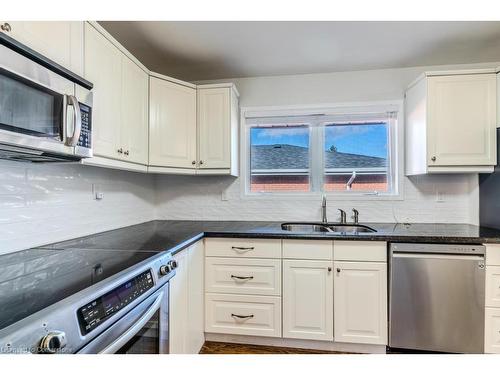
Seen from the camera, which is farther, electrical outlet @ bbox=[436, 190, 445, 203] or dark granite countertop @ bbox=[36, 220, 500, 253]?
electrical outlet @ bbox=[436, 190, 445, 203]

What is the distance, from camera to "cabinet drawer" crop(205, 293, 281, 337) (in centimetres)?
201

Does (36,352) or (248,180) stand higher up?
(248,180)

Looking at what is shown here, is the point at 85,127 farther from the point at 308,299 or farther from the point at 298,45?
the point at 308,299

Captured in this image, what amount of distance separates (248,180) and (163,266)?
1.58 metres

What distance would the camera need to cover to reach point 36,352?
66 cm

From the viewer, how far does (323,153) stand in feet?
8.77

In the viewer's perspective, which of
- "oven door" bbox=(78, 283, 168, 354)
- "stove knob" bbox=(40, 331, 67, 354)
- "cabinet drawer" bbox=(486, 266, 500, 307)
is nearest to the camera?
"stove knob" bbox=(40, 331, 67, 354)

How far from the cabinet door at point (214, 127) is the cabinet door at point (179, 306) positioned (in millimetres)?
957

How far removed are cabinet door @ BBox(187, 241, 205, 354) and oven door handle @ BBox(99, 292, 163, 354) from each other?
0.54 meters

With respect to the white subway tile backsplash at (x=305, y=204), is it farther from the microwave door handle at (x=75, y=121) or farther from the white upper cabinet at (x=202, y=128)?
the microwave door handle at (x=75, y=121)

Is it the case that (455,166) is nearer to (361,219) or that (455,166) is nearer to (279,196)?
(361,219)

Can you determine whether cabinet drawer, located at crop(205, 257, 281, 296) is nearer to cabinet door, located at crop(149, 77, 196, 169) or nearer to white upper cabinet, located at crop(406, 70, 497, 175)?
cabinet door, located at crop(149, 77, 196, 169)

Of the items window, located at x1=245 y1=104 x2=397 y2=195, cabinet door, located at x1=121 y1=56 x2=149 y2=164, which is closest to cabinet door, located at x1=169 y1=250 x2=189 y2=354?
cabinet door, located at x1=121 y1=56 x2=149 y2=164
